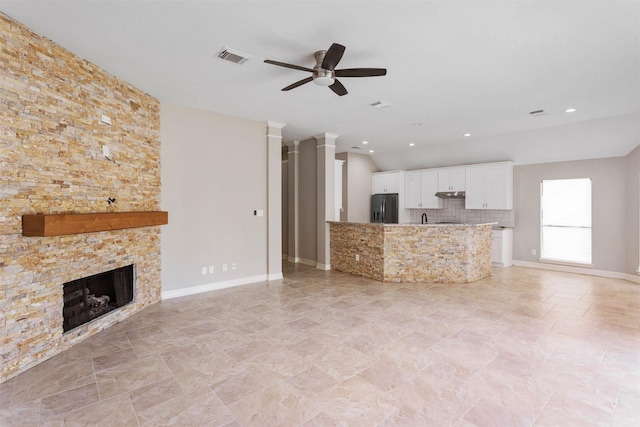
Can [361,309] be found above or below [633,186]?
below

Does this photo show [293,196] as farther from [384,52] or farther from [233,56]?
[384,52]

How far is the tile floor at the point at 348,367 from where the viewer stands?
213 centimetres

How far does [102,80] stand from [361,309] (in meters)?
4.14

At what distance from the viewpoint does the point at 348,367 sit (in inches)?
108

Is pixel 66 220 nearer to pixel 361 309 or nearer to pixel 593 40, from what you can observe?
pixel 361 309

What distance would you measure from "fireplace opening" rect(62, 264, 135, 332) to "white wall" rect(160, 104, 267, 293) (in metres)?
0.70

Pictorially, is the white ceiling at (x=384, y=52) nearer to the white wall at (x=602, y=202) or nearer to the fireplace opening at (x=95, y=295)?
the white wall at (x=602, y=202)

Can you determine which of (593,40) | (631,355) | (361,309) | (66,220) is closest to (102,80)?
(66,220)

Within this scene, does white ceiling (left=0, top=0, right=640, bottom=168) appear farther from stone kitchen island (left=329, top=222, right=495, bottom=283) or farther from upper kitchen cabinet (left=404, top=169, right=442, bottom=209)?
upper kitchen cabinet (left=404, top=169, right=442, bottom=209)

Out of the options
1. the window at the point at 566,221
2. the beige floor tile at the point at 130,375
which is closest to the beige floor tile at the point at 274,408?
the beige floor tile at the point at 130,375

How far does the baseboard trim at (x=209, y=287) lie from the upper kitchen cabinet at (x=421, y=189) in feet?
15.9

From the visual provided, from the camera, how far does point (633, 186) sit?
5.64m

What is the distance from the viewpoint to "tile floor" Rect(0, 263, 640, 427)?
2.13 m

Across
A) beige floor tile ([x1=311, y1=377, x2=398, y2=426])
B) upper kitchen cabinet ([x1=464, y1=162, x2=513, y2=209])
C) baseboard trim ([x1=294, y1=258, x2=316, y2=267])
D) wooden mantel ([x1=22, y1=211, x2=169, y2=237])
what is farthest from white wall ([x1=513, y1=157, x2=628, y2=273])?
wooden mantel ([x1=22, y1=211, x2=169, y2=237])
